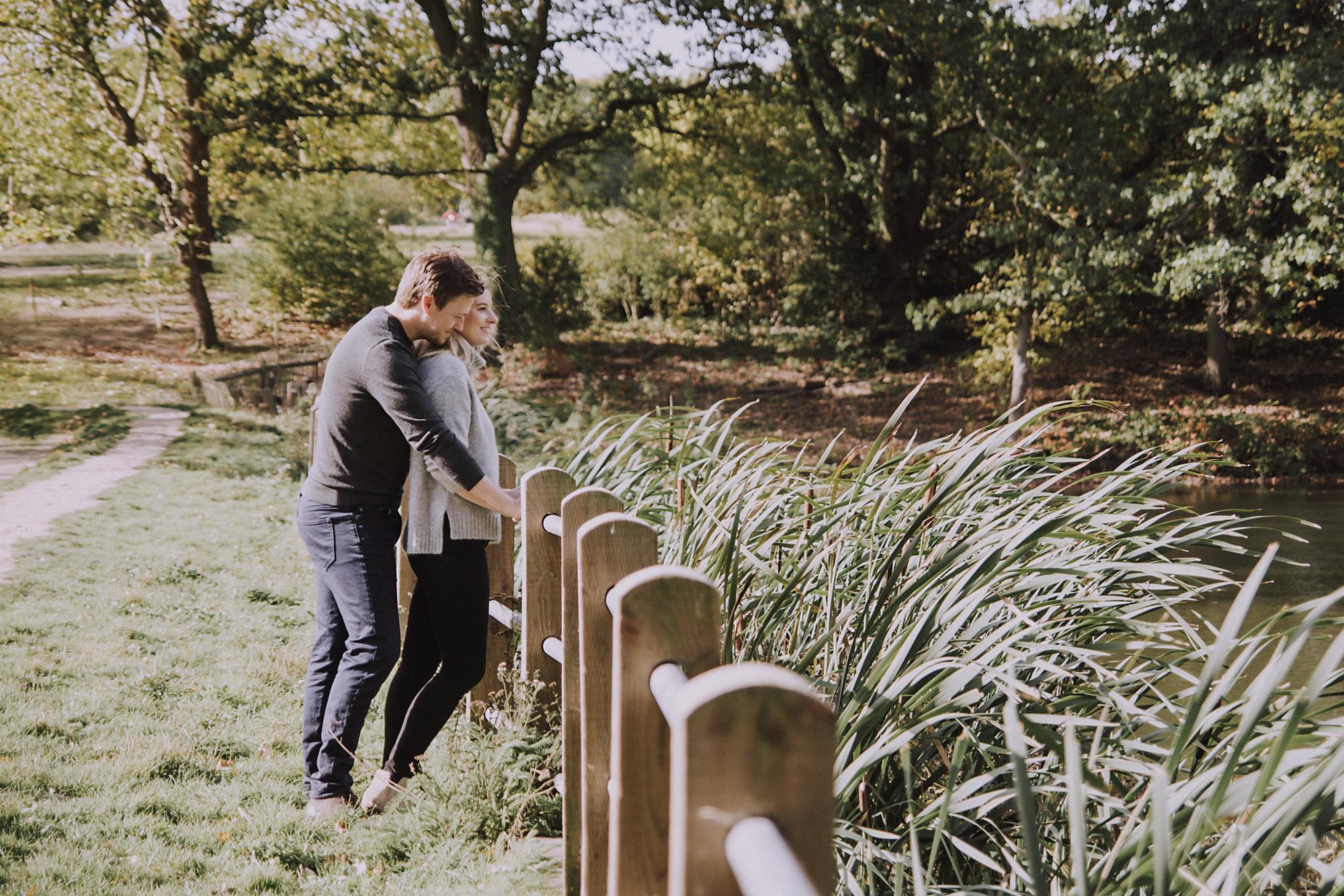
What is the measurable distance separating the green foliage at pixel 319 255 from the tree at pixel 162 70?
40.3 inches

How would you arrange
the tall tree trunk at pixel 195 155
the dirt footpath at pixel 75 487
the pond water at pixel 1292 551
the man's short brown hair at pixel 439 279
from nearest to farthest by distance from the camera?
1. the man's short brown hair at pixel 439 279
2. the dirt footpath at pixel 75 487
3. the pond water at pixel 1292 551
4. the tall tree trunk at pixel 195 155

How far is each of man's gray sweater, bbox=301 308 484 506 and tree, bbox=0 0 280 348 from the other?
12.1m

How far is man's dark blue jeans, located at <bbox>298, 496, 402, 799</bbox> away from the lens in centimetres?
289

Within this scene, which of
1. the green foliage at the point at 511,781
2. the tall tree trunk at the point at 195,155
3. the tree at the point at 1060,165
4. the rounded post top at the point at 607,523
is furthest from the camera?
the tall tree trunk at the point at 195,155

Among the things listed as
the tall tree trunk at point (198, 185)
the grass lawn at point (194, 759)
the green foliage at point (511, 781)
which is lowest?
the grass lawn at point (194, 759)

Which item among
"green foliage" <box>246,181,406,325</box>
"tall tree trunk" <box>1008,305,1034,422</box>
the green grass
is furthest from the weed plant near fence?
"green foliage" <box>246,181,406,325</box>

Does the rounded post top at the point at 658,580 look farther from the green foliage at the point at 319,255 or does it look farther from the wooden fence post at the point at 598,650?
the green foliage at the point at 319,255

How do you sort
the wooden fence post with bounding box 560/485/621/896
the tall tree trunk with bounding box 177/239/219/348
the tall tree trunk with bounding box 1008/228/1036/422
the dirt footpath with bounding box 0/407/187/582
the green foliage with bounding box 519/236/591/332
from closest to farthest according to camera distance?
the wooden fence post with bounding box 560/485/621/896, the dirt footpath with bounding box 0/407/187/582, the tall tree trunk with bounding box 1008/228/1036/422, the tall tree trunk with bounding box 177/239/219/348, the green foliage with bounding box 519/236/591/332

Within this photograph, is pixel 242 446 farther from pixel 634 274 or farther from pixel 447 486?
pixel 634 274

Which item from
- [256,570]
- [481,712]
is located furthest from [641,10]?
Result: [481,712]

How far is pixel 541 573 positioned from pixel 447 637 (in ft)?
1.23

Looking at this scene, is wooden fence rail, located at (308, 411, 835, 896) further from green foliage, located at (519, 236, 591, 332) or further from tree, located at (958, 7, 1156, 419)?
green foliage, located at (519, 236, 591, 332)

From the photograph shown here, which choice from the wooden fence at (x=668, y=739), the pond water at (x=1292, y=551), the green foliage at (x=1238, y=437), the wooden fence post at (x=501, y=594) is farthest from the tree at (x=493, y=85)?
the wooden fence at (x=668, y=739)

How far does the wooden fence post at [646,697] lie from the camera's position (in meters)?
1.35
